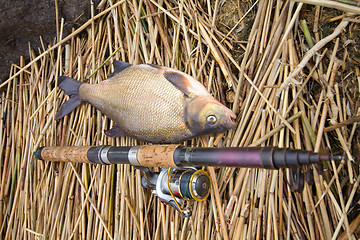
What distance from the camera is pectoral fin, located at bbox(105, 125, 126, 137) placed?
61.8 inches

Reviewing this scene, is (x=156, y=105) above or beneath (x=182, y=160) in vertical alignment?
above

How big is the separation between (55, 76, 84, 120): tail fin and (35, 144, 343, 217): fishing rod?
23 cm

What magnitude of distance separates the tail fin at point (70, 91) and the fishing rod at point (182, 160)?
23cm

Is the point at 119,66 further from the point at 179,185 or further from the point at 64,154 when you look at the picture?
the point at 179,185

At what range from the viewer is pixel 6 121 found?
6.65 ft

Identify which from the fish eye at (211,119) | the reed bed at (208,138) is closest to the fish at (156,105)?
the fish eye at (211,119)

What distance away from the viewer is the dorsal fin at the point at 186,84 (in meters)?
1.36

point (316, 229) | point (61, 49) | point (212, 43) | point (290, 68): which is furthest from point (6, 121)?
point (316, 229)

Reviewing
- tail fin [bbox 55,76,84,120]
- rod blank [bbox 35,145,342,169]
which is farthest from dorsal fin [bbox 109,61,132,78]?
rod blank [bbox 35,145,342,169]

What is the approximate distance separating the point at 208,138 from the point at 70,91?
81 cm

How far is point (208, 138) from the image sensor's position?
1.43 meters

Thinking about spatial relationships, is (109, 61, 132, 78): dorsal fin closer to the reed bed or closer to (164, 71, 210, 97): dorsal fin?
the reed bed

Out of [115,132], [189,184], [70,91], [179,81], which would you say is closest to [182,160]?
[189,184]

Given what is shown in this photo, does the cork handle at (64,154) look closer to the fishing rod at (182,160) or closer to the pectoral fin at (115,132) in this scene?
the fishing rod at (182,160)
